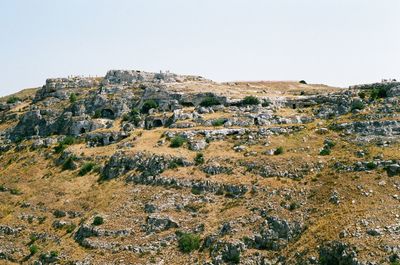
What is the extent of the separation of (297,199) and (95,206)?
24.3 metres

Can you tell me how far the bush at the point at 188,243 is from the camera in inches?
2058

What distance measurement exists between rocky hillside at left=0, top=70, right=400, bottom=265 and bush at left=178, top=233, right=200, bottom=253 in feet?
0.39

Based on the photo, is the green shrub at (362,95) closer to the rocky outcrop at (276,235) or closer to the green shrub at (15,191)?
the rocky outcrop at (276,235)

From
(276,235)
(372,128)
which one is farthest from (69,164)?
(372,128)

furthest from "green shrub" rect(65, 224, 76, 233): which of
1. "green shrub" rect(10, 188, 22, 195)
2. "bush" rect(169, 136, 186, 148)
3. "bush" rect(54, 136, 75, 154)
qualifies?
"bush" rect(54, 136, 75, 154)

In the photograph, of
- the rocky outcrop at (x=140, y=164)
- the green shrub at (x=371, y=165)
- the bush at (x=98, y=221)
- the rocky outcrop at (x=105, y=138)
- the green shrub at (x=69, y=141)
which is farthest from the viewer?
the green shrub at (x=69, y=141)

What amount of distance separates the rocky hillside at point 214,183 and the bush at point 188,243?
4.7 inches

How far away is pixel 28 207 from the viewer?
2611 inches

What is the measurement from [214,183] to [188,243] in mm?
9905

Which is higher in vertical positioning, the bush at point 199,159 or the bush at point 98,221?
the bush at point 199,159

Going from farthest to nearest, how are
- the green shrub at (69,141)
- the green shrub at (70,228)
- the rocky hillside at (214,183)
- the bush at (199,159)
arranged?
1. the green shrub at (69,141)
2. the bush at (199,159)
3. the green shrub at (70,228)
4. the rocky hillside at (214,183)

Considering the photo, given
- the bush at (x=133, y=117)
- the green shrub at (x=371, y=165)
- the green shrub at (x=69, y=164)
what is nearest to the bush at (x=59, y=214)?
the green shrub at (x=69, y=164)

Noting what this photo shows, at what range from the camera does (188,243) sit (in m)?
52.6

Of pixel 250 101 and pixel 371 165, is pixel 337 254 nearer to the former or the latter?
pixel 371 165
